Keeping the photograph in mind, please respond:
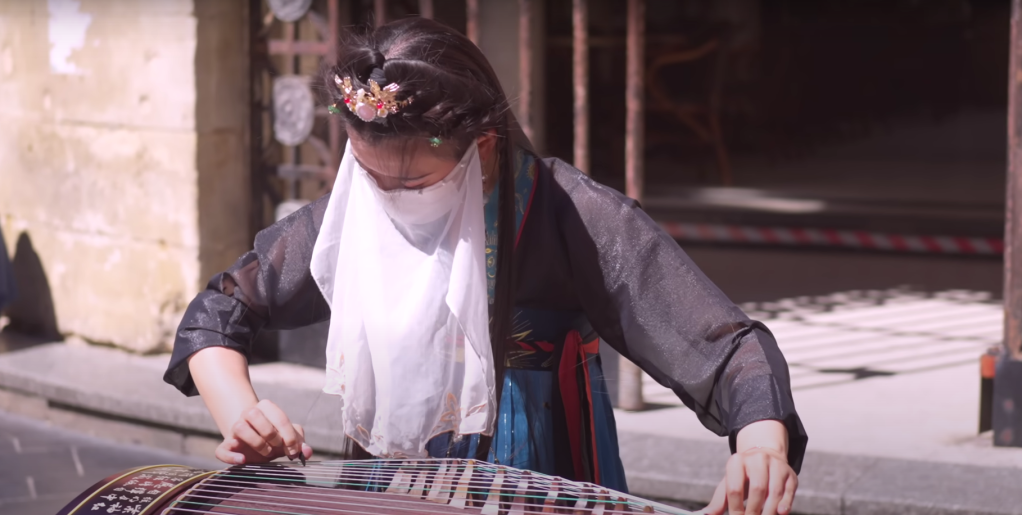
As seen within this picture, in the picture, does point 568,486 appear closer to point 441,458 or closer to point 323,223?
point 441,458

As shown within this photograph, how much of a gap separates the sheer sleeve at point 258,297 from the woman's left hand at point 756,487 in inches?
31.5

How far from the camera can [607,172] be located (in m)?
11.9

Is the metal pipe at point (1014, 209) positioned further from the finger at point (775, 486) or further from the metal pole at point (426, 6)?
the finger at point (775, 486)

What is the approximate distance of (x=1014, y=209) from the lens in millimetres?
4230

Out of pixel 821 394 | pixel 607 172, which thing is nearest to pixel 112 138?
pixel 821 394

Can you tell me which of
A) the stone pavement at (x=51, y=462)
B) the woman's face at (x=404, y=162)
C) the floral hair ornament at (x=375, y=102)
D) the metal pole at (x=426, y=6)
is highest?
the metal pole at (x=426, y=6)

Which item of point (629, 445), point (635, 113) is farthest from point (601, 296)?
point (635, 113)

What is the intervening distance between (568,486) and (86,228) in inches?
177

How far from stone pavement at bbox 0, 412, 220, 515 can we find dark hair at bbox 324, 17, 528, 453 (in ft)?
9.79

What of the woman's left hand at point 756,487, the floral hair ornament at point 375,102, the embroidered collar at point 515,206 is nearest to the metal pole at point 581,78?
the embroidered collar at point 515,206

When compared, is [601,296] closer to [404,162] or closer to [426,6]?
[404,162]

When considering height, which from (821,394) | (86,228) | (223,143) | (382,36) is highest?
(382,36)

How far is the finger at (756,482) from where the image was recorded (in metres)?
1.54

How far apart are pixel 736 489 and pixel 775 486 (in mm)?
50
